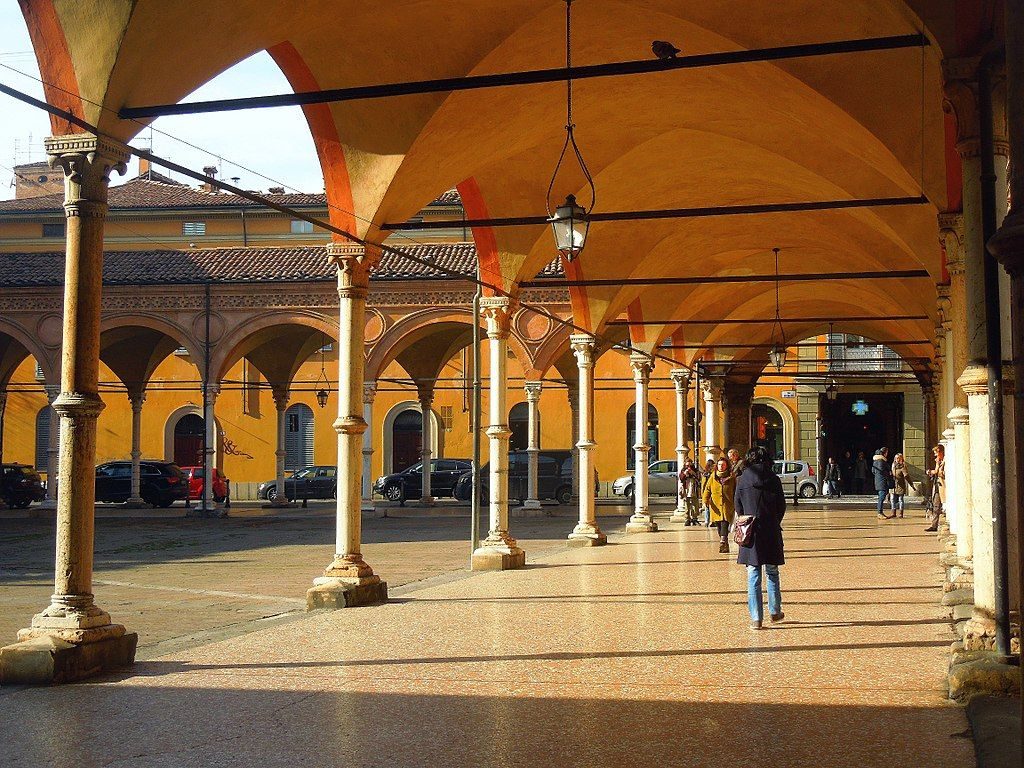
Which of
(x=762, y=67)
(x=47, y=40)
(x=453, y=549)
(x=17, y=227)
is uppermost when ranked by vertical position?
(x=17, y=227)

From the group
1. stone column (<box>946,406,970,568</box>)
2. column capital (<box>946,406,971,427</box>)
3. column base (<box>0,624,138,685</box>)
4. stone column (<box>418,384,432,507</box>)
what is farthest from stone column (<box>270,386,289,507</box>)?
column capital (<box>946,406,971,427</box>)

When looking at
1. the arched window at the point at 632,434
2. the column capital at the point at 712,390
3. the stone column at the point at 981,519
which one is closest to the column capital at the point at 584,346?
the column capital at the point at 712,390

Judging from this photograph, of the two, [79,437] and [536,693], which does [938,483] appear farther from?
[79,437]

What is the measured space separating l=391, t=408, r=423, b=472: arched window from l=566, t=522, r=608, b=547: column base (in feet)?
81.1

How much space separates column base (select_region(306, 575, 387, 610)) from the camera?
9945 mm

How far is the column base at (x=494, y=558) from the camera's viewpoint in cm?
1350


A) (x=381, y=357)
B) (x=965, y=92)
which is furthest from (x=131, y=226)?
(x=965, y=92)

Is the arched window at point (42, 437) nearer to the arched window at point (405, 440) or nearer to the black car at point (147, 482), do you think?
the black car at point (147, 482)

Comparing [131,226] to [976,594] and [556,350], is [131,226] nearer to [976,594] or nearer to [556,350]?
[556,350]

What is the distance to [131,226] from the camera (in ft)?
149

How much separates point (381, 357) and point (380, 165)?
60.0ft

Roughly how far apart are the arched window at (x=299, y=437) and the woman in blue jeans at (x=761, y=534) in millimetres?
34597

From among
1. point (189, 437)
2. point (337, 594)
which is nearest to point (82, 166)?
point (337, 594)

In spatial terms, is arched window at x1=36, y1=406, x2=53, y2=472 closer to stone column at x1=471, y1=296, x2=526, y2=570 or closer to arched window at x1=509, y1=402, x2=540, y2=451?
arched window at x1=509, y1=402, x2=540, y2=451
